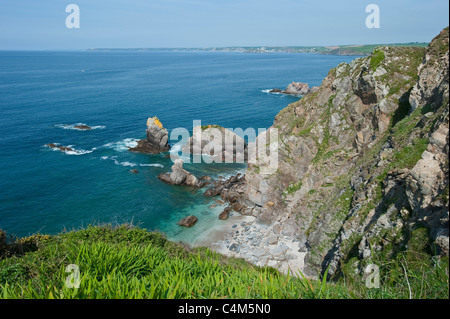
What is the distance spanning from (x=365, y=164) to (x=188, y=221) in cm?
2200

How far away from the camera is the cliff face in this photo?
14.7 meters

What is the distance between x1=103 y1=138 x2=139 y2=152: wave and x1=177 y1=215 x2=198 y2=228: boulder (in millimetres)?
27958

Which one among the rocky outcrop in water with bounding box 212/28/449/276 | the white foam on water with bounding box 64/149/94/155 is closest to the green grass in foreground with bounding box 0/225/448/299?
the rocky outcrop in water with bounding box 212/28/449/276

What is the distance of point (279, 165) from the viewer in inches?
1518

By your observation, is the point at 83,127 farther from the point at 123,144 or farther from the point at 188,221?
the point at 188,221

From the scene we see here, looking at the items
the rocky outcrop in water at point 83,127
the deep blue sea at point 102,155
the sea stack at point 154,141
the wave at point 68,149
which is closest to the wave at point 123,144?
the deep blue sea at point 102,155

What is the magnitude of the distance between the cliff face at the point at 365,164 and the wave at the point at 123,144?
103 feet

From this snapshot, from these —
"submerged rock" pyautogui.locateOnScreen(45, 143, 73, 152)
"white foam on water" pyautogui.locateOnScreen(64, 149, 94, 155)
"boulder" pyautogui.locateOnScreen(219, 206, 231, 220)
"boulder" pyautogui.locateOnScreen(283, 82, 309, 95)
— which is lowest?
"boulder" pyautogui.locateOnScreen(219, 206, 231, 220)

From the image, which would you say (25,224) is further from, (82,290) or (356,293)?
(356,293)

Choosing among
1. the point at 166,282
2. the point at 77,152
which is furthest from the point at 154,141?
the point at 166,282

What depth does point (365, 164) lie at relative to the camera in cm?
2567

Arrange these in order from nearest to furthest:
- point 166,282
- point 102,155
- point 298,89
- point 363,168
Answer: point 166,282 < point 363,168 < point 102,155 < point 298,89

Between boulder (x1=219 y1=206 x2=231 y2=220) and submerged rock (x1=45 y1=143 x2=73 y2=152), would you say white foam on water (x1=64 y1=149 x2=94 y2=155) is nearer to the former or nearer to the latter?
submerged rock (x1=45 y1=143 x2=73 y2=152)
